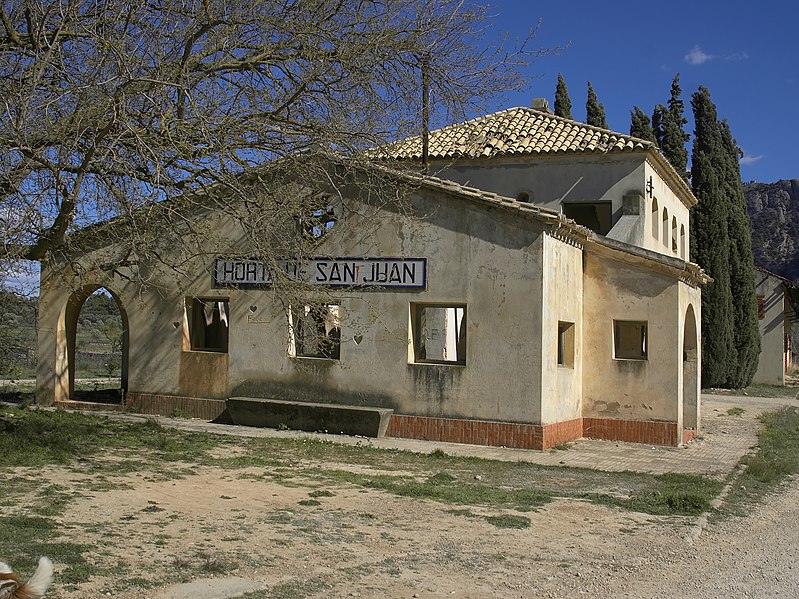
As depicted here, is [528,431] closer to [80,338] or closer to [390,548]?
[390,548]

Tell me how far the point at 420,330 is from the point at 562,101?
22124 millimetres

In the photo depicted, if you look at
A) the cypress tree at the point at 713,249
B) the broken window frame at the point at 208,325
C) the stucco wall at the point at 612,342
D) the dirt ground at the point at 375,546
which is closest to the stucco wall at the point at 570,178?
the stucco wall at the point at 612,342

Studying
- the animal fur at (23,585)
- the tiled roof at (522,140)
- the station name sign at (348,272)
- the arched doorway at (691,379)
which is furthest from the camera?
the tiled roof at (522,140)

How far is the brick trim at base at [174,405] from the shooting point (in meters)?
17.2

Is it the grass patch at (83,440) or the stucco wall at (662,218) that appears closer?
the grass patch at (83,440)

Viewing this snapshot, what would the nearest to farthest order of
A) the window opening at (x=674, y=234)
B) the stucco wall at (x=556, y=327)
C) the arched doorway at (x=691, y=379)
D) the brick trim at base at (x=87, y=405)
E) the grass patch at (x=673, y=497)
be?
the grass patch at (x=673, y=497)
the stucco wall at (x=556, y=327)
the brick trim at base at (x=87, y=405)
the arched doorway at (x=691, y=379)
the window opening at (x=674, y=234)

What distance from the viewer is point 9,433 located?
12.8 metres

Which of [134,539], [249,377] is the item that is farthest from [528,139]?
[134,539]

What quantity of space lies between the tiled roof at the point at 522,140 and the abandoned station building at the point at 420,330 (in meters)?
3.73

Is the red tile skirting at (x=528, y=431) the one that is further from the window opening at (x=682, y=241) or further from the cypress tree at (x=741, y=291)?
the cypress tree at (x=741, y=291)

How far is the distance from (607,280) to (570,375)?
205 centimetres

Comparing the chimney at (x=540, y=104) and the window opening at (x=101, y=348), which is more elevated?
the chimney at (x=540, y=104)

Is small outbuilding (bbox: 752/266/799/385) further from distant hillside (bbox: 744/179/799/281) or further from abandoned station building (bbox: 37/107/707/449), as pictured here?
distant hillside (bbox: 744/179/799/281)

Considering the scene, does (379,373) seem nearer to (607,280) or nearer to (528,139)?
(607,280)
